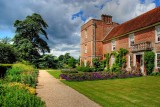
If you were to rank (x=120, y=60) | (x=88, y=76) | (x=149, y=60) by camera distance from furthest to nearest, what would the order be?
(x=120, y=60)
(x=149, y=60)
(x=88, y=76)

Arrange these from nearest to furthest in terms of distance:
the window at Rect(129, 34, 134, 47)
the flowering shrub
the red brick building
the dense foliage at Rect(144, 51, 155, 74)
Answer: the flowering shrub, the dense foliage at Rect(144, 51, 155, 74), the red brick building, the window at Rect(129, 34, 134, 47)

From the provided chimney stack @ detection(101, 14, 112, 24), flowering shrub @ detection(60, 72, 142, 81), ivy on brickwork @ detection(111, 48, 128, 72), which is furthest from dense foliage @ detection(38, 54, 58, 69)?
flowering shrub @ detection(60, 72, 142, 81)

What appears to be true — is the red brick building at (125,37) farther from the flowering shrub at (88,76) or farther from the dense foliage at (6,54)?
the dense foliage at (6,54)

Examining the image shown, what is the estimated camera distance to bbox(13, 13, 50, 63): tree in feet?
138

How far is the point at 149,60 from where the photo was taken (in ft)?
65.7

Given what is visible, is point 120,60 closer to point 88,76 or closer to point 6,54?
point 88,76

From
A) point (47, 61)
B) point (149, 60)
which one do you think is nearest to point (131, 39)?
point (149, 60)

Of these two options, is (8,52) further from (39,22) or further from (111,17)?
(111,17)

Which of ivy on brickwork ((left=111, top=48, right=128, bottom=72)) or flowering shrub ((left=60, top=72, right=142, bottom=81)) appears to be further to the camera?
ivy on brickwork ((left=111, top=48, right=128, bottom=72))

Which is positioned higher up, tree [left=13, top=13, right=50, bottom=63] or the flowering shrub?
tree [left=13, top=13, right=50, bottom=63]

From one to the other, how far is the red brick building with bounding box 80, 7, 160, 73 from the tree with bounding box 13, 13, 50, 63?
11.5 m

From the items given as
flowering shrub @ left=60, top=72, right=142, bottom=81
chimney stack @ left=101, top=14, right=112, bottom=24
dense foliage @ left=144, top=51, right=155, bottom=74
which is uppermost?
chimney stack @ left=101, top=14, right=112, bottom=24

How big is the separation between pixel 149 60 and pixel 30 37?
31564 millimetres

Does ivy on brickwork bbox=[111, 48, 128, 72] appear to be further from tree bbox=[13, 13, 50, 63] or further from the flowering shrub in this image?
tree bbox=[13, 13, 50, 63]
